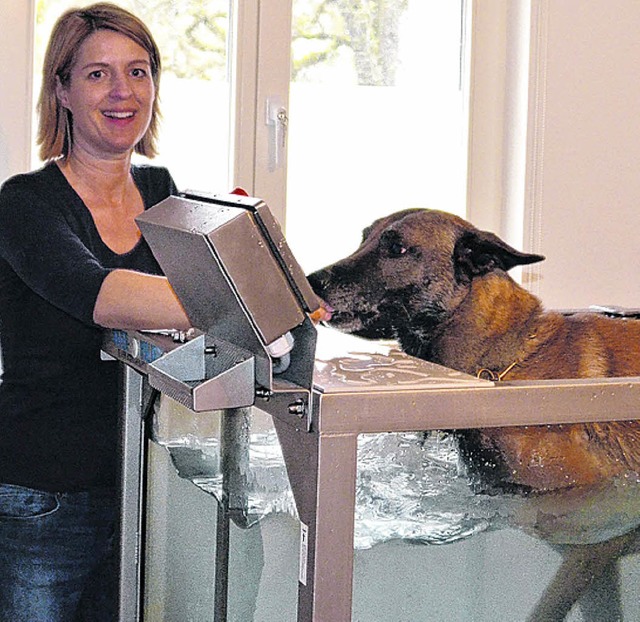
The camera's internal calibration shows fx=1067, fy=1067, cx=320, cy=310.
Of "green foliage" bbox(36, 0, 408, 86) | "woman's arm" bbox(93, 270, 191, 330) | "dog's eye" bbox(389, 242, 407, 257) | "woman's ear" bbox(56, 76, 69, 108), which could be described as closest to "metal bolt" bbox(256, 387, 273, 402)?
"woman's arm" bbox(93, 270, 191, 330)

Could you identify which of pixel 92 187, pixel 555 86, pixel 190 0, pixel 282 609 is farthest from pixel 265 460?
pixel 555 86

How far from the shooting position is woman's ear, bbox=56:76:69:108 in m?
1.70

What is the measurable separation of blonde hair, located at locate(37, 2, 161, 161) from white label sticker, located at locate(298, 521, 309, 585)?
1015 millimetres

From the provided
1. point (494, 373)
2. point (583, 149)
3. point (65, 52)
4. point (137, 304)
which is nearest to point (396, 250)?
point (494, 373)

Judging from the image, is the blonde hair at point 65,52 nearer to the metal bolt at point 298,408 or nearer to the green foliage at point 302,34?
the green foliage at point 302,34

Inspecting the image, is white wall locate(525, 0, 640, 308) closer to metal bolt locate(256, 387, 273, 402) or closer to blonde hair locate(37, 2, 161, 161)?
blonde hair locate(37, 2, 161, 161)

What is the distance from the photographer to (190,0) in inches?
96.5

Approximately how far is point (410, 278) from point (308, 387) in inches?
16.2

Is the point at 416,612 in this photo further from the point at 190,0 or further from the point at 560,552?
the point at 190,0

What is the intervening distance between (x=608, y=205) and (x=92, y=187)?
1577mm

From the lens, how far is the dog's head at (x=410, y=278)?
1220 mm

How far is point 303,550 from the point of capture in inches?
34.2

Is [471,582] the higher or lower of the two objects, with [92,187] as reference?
lower

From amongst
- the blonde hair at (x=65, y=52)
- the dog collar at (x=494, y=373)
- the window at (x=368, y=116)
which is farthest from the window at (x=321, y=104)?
the dog collar at (x=494, y=373)
